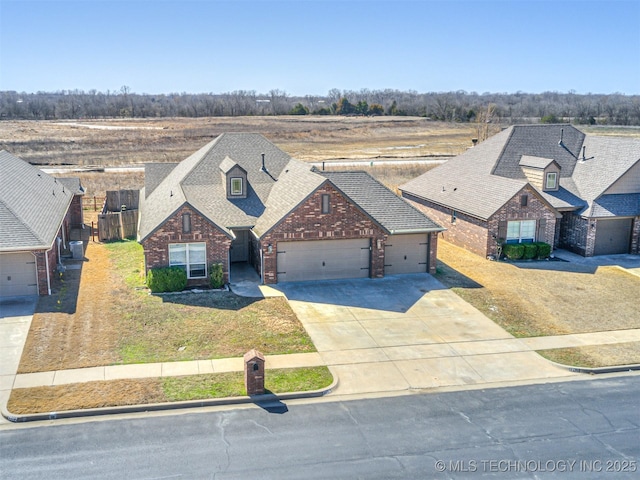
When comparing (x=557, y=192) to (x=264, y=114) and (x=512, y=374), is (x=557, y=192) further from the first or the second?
(x=264, y=114)

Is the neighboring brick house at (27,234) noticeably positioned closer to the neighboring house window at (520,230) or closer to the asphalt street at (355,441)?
the asphalt street at (355,441)

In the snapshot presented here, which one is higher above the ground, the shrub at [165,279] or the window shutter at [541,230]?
the window shutter at [541,230]

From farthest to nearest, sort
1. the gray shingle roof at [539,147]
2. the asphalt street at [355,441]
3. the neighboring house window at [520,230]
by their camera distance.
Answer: the gray shingle roof at [539,147] → the neighboring house window at [520,230] → the asphalt street at [355,441]

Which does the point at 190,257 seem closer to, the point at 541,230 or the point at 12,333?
the point at 12,333

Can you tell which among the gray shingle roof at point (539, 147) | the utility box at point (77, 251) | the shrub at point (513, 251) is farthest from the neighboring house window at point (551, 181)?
the utility box at point (77, 251)

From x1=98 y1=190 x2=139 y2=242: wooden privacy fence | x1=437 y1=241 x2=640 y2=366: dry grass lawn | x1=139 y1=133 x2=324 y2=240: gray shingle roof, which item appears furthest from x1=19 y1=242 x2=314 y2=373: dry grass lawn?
x1=437 y1=241 x2=640 y2=366: dry grass lawn

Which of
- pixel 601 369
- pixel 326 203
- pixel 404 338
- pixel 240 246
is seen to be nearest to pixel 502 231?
pixel 326 203

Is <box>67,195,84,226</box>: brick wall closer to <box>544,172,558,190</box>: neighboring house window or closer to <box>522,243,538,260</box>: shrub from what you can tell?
<box>522,243,538,260</box>: shrub

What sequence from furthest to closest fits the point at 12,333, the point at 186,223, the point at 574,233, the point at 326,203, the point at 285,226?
1. the point at 574,233
2. the point at 326,203
3. the point at 285,226
4. the point at 186,223
5. the point at 12,333
